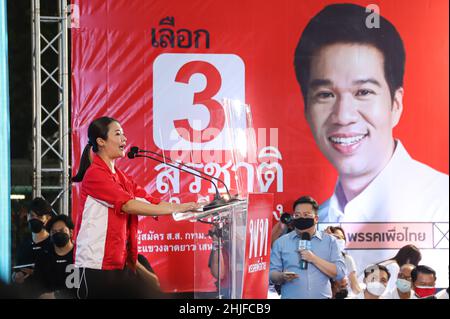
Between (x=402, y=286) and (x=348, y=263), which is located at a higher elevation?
(x=348, y=263)

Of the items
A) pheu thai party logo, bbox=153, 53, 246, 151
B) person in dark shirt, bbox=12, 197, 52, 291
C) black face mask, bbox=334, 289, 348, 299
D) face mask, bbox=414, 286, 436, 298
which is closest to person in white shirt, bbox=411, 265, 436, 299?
face mask, bbox=414, 286, 436, 298

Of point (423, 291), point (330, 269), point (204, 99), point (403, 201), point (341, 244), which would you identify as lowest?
point (423, 291)

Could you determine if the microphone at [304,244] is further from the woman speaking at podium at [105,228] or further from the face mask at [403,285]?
the woman speaking at podium at [105,228]

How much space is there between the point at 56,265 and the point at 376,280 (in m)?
2.22

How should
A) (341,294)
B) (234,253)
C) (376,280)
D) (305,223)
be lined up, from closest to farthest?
(234,253), (305,223), (341,294), (376,280)

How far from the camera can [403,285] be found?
18.9 ft

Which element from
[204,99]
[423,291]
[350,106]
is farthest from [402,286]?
[204,99]

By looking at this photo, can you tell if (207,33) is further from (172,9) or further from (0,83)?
(0,83)

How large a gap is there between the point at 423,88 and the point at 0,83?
2928mm

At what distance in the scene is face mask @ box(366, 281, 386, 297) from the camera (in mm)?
5738

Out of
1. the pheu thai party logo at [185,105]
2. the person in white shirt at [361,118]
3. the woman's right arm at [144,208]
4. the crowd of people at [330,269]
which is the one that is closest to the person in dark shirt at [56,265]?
the pheu thai party logo at [185,105]

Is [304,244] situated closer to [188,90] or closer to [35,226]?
[188,90]
